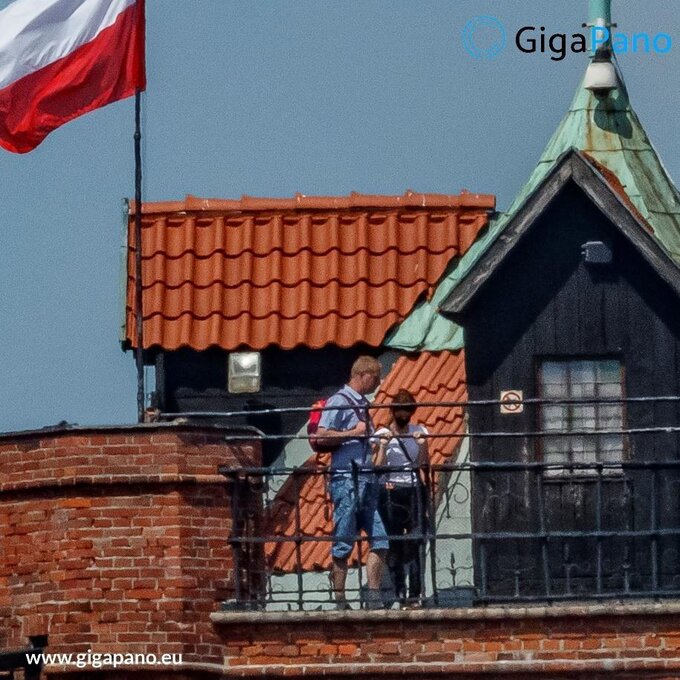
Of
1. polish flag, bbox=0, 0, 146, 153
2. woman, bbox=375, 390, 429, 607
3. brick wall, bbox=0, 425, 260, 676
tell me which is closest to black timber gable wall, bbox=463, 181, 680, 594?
woman, bbox=375, 390, 429, 607

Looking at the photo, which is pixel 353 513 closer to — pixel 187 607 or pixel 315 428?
pixel 315 428

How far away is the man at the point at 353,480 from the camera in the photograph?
62.5 ft

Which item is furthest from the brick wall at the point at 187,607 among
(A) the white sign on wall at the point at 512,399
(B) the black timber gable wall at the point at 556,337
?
(A) the white sign on wall at the point at 512,399

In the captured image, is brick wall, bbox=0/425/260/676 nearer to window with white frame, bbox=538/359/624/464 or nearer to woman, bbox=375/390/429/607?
woman, bbox=375/390/429/607

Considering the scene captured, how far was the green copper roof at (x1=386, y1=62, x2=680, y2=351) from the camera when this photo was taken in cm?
2178

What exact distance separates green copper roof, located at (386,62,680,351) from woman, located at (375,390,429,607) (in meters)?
2.56

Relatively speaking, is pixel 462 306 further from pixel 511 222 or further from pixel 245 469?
pixel 245 469

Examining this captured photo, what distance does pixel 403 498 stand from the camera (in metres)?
19.3

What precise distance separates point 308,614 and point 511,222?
3.31m

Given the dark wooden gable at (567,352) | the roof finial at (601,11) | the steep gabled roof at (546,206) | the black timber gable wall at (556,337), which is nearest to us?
the dark wooden gable at (567,352)

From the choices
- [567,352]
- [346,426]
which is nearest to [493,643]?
[346,426]

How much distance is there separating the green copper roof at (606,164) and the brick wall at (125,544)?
10.6 feet

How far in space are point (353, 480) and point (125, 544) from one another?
1.68m

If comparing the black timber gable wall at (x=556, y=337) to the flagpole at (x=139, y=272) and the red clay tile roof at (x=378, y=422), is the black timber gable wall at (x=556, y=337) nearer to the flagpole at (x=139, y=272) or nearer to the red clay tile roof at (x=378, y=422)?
the red clay tile roof at (x=378, y=422)
